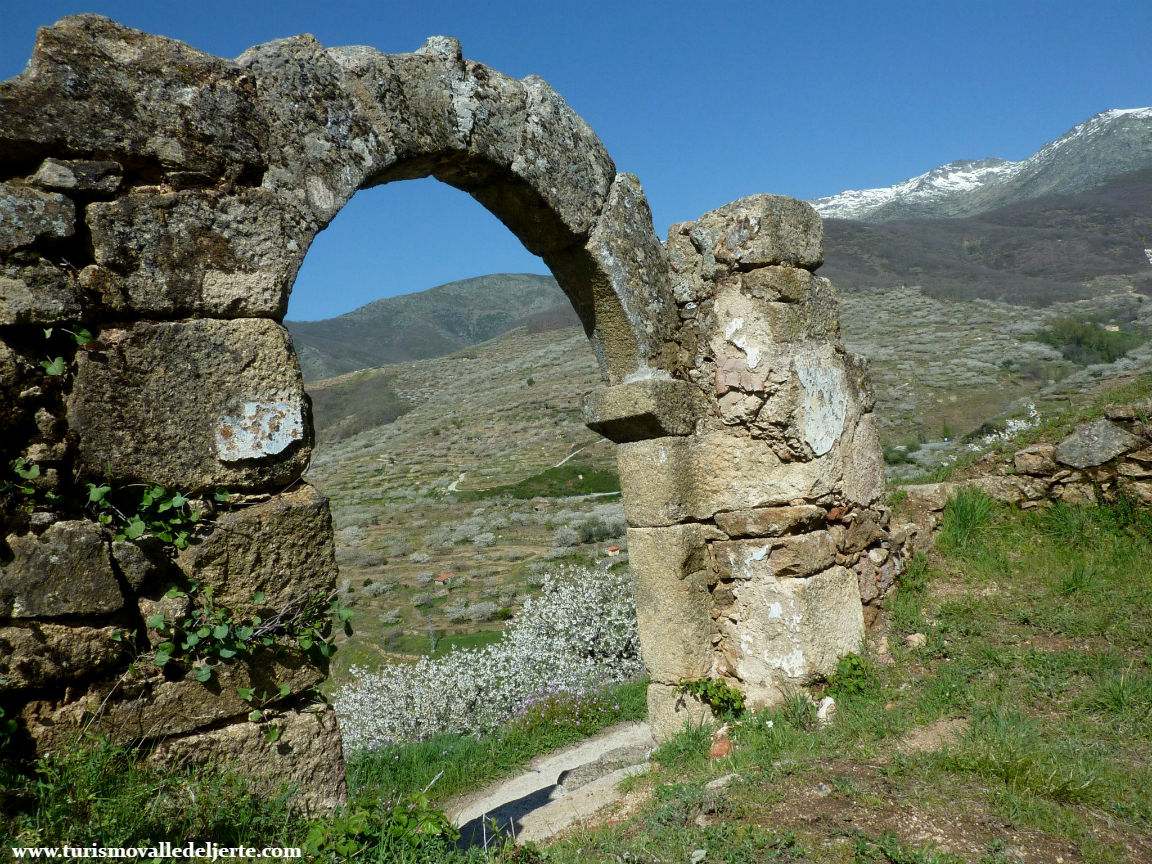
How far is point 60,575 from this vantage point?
98.2 inches

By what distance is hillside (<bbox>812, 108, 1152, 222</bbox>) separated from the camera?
3856cm

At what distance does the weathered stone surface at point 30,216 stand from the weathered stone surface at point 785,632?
142 inches

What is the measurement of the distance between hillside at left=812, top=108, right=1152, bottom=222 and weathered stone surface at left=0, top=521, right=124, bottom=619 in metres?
32.6

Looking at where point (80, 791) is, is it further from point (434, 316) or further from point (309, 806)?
point (434, 316)

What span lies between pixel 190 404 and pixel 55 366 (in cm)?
41

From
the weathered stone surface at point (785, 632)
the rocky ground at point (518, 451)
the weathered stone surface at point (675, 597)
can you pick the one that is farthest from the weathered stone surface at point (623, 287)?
the rocky ground at point (518, 451)

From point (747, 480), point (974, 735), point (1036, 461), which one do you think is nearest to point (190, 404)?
point (747, 480)

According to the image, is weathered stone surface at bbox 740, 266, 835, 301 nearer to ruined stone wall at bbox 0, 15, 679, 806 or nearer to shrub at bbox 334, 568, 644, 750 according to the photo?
ruined stone wall at bbox 0, 15, 679, 806

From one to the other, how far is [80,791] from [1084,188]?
43787 mm

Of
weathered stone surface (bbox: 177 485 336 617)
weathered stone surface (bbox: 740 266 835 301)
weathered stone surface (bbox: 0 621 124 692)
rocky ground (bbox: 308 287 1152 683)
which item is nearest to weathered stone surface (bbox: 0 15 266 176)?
weathered stone surface (bbox: 177 485 336 617)

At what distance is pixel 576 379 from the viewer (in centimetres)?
2364

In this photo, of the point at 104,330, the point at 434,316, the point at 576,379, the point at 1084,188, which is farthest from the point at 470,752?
the point at 434,316

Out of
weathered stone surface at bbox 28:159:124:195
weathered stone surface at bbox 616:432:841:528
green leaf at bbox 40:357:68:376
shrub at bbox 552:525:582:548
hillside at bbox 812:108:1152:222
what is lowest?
shrub at bbox 552:525:582:548

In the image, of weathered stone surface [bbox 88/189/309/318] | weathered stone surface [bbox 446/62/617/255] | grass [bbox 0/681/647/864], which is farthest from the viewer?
weathered stone surface [bbox 446/62/617/255]
